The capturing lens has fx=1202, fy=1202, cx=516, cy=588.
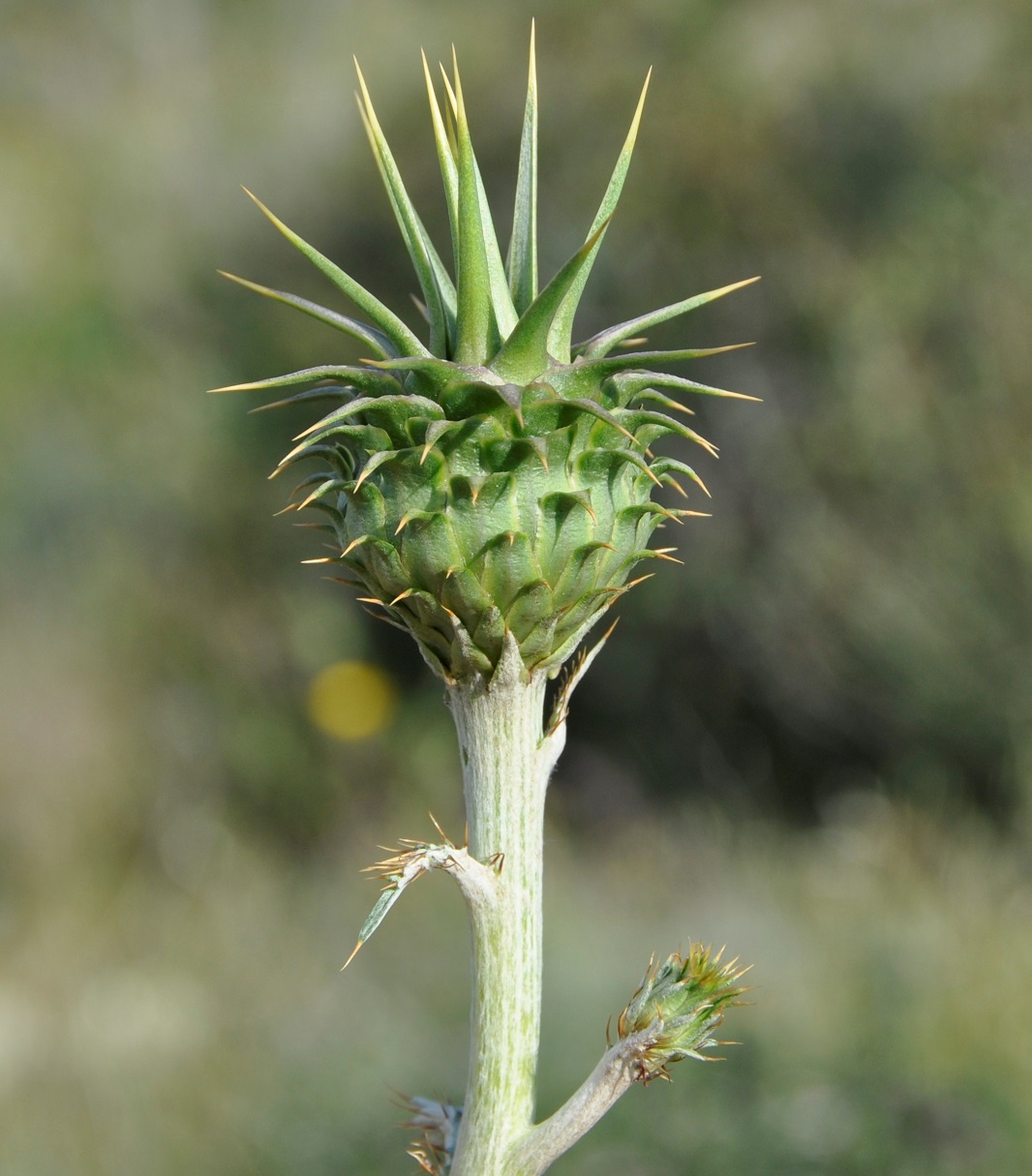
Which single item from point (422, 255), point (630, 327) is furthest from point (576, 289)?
point (422, 255)

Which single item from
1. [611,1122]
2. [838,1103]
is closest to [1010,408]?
[838,1103]

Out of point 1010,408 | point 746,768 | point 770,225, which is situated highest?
point 770,225

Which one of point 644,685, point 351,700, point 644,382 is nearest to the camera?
point 644,382

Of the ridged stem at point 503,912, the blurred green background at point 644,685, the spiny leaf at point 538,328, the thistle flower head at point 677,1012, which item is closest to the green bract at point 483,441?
the spiny leaf at point 538,328

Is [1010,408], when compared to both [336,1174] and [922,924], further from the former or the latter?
[336,1174]

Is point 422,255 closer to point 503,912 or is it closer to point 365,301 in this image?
point 365,301

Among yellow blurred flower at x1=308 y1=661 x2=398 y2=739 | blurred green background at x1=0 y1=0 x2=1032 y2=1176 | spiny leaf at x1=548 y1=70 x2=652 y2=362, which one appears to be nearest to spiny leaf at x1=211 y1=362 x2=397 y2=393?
spiny leaf at x1=548 y1=70 x2=652 y2=362

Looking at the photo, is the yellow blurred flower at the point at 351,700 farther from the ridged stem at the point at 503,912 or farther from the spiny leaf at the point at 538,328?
the spiny leaf at the point at 538,328
